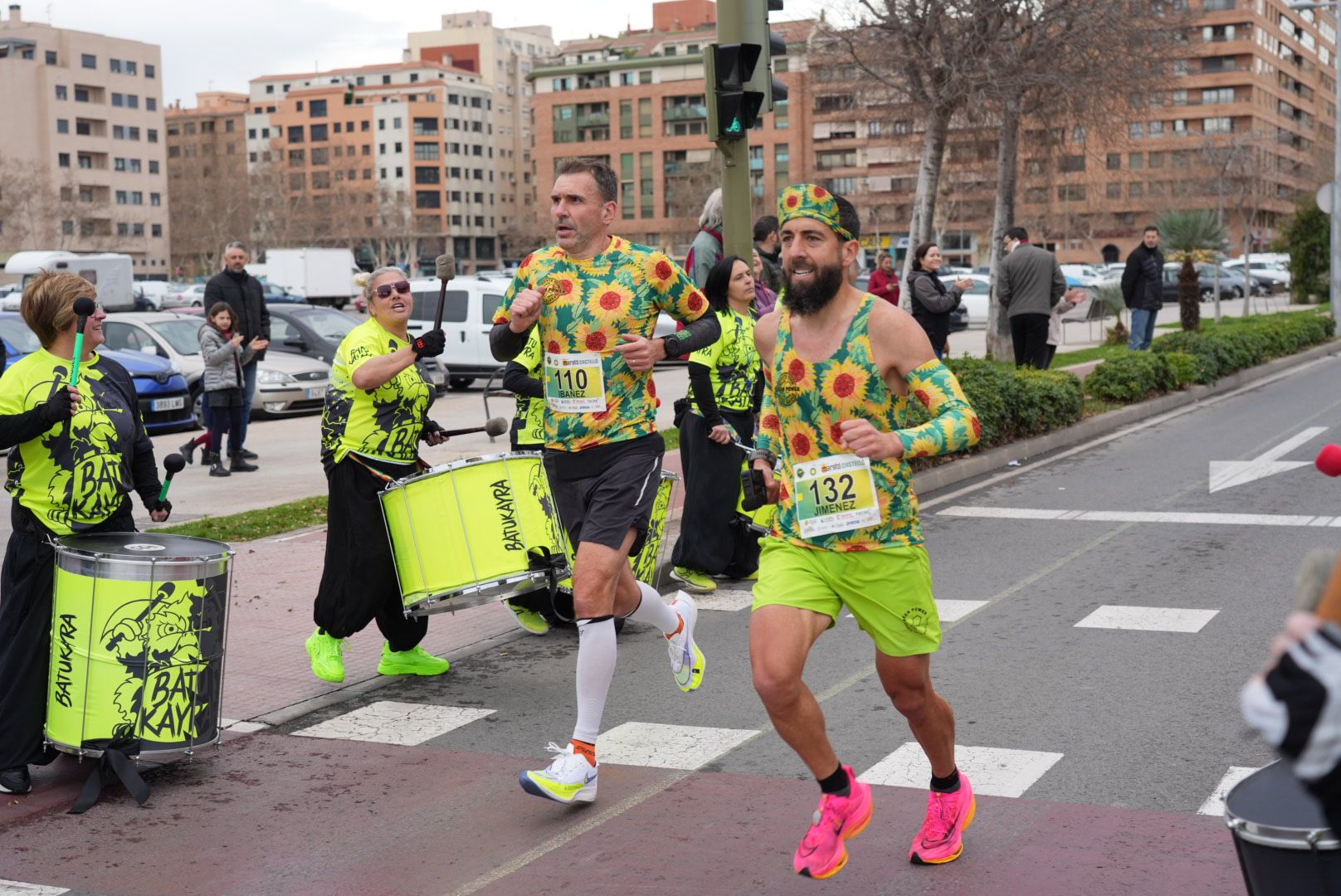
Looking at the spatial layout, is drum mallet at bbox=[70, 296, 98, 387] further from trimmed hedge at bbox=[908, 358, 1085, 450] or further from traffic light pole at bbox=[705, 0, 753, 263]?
trimmed hedge at bbox=[908, 358, 1085, 450]

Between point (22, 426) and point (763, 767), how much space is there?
289 cm

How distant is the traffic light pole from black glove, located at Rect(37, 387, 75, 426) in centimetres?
587

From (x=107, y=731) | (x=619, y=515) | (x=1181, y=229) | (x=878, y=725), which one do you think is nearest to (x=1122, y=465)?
(x=878, y=725)

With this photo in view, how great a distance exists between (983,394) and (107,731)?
10328 millimetres

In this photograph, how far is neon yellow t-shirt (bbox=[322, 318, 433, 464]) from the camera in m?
6.88

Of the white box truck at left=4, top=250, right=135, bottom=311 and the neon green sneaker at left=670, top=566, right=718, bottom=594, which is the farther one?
the white box truck at left=4, top=250, right=135, bottom=311

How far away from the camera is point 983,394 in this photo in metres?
14.6

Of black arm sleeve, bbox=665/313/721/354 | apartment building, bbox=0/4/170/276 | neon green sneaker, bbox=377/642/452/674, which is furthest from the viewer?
apartment building, bbox=0/4/170/276

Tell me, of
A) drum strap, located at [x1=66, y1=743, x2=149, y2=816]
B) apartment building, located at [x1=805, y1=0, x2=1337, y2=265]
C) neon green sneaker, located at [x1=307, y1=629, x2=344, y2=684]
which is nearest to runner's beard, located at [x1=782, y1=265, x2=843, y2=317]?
drum strap, located at [x1=66, y1=743, x2=149, y2=816]

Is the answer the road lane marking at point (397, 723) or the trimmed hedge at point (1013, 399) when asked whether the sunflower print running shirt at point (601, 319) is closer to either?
the road lane marking at point (397, 723)

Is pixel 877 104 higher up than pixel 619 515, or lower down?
higher up

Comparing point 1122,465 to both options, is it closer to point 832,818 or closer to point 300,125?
point 832,818

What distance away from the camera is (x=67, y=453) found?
5.75m

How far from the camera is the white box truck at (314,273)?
6375 cm
